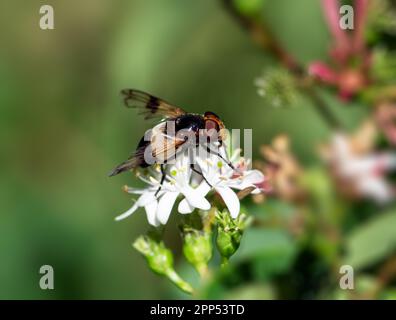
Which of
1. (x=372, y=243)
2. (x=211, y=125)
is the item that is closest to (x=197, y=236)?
(x=211, y=125)

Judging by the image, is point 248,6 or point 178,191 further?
point 248,6

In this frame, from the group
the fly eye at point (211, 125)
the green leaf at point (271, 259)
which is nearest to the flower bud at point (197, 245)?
the fly eye at point (211, 125)

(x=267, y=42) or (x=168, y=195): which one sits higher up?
(x=267, y=42)

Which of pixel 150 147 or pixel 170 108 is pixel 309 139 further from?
pixel 150 147

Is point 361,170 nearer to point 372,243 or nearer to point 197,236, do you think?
point 372,243

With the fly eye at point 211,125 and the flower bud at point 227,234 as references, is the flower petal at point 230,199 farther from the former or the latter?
the fly eye at point 211,125

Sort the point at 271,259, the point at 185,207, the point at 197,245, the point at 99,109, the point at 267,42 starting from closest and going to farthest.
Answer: the point at 185,207 < the point at 197,245 < the point at 271,259 < the point at 267,42 < the point at 99,109

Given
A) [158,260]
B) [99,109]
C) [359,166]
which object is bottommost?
[158,260]
